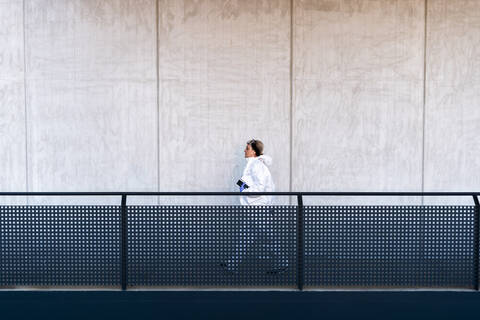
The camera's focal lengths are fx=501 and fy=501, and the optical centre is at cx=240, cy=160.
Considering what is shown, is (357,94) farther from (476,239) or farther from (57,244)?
(57,244)

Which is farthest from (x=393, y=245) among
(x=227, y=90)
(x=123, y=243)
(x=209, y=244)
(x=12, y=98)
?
(x=12, y=98)

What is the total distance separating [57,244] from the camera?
18.6ft

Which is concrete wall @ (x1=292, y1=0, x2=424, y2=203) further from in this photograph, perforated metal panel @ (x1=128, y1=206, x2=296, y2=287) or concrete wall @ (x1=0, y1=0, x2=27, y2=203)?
concrete wall @ (x1=0, y1=0, x2=27, y2=203)

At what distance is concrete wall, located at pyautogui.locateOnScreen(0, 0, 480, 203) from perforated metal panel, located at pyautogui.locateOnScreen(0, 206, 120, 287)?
2.95 meters

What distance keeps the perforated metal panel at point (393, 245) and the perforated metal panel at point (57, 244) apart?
2.30 metres

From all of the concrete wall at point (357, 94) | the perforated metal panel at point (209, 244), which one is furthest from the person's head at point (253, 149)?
the perforated metal panel at point (209, 244)

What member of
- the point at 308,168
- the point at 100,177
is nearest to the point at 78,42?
the point at 100,177

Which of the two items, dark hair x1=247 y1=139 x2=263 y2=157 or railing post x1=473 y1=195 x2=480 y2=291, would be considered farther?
dark hair x1=247 y1=139 x2=263 y2=157

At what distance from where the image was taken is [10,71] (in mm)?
8500

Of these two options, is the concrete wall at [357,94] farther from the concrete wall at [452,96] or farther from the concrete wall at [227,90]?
the concrete wall at [452,96]

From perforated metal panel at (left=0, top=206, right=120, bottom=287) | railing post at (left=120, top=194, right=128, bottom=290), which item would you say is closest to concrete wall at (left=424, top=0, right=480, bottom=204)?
railing post at (left=120, top=194, right=128, bottom=290)

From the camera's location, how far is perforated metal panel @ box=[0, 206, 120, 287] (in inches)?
223
